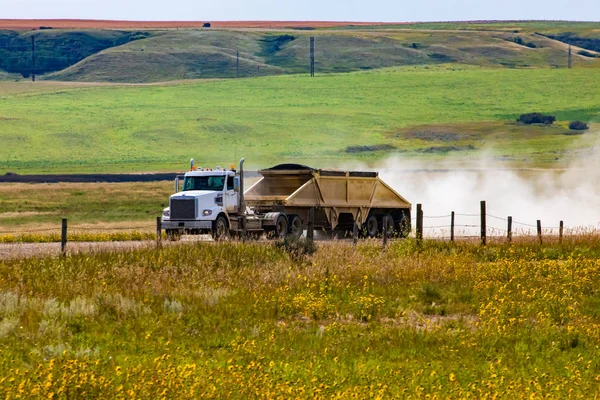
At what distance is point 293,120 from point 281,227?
8583cm

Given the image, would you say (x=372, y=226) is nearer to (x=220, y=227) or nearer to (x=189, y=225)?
(x=220, y=227)

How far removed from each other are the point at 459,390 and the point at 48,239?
2814cm

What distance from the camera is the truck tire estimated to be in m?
37.9

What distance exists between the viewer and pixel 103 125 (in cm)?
12088

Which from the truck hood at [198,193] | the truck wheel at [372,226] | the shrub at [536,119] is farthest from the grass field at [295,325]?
the shrub at [536,119]

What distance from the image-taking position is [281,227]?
3828 centimetres

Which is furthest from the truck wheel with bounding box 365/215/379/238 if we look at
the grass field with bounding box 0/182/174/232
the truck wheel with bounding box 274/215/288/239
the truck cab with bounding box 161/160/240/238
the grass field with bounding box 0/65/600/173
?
the grass field with bounding box 0/65/600/173

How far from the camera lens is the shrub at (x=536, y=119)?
4801 inches

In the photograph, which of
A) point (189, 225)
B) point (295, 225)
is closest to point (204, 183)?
point (189, 225)

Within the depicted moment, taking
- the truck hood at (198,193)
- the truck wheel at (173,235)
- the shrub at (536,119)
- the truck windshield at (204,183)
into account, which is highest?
the shrub at (536,119)

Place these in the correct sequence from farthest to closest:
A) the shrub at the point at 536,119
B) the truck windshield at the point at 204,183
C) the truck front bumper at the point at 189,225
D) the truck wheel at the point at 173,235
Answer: the shrub at the point at 536,119 < the truck windshield at the point at 204,183 < the truck front bumper at the point at 189,225 < the truck wheel at the point at 173,235

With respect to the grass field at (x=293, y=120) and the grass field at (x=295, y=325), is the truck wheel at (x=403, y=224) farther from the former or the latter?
the grass field at (x=293, y=120)

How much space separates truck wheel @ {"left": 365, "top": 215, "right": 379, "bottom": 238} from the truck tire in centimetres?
530

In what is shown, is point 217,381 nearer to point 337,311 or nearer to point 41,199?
point 337,311
